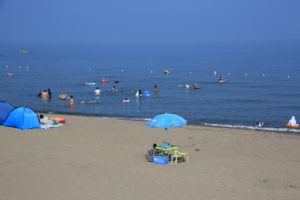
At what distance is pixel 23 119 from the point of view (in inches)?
1023

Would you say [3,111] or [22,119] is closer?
[22,119]

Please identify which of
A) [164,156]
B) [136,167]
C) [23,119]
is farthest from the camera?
[23,119]

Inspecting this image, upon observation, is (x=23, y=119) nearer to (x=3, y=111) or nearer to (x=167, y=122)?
(x=3, y=111)

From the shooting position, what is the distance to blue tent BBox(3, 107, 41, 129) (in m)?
26.0

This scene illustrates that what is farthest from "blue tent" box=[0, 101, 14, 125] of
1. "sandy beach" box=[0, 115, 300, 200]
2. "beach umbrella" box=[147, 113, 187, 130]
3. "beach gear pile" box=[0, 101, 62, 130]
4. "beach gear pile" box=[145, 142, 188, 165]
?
"beach gear pile" box=[145, 142, 188, 165]

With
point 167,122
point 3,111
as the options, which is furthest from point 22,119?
point 167,122

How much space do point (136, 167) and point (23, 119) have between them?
1053 centimetres

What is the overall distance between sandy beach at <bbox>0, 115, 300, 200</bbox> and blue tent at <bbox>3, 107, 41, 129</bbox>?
1.96 feet

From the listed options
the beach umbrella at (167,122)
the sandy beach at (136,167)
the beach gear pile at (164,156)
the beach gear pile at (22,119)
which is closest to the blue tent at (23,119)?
the beach gear pile at (22,119)

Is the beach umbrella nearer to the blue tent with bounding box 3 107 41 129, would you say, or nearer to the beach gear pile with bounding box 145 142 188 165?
the beach gear pile with bounding box 145 142 188 165

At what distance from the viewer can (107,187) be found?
1537 centimetres

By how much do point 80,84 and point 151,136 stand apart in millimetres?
38867

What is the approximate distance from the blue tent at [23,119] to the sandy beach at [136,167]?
0.60m

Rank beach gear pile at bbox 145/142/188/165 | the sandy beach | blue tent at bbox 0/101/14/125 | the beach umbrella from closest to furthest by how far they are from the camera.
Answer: the sandy beach → beach gear pile at bbox 145/142/188/165 → the beach umbrella → blue tent at bbox 0/101/14/125
